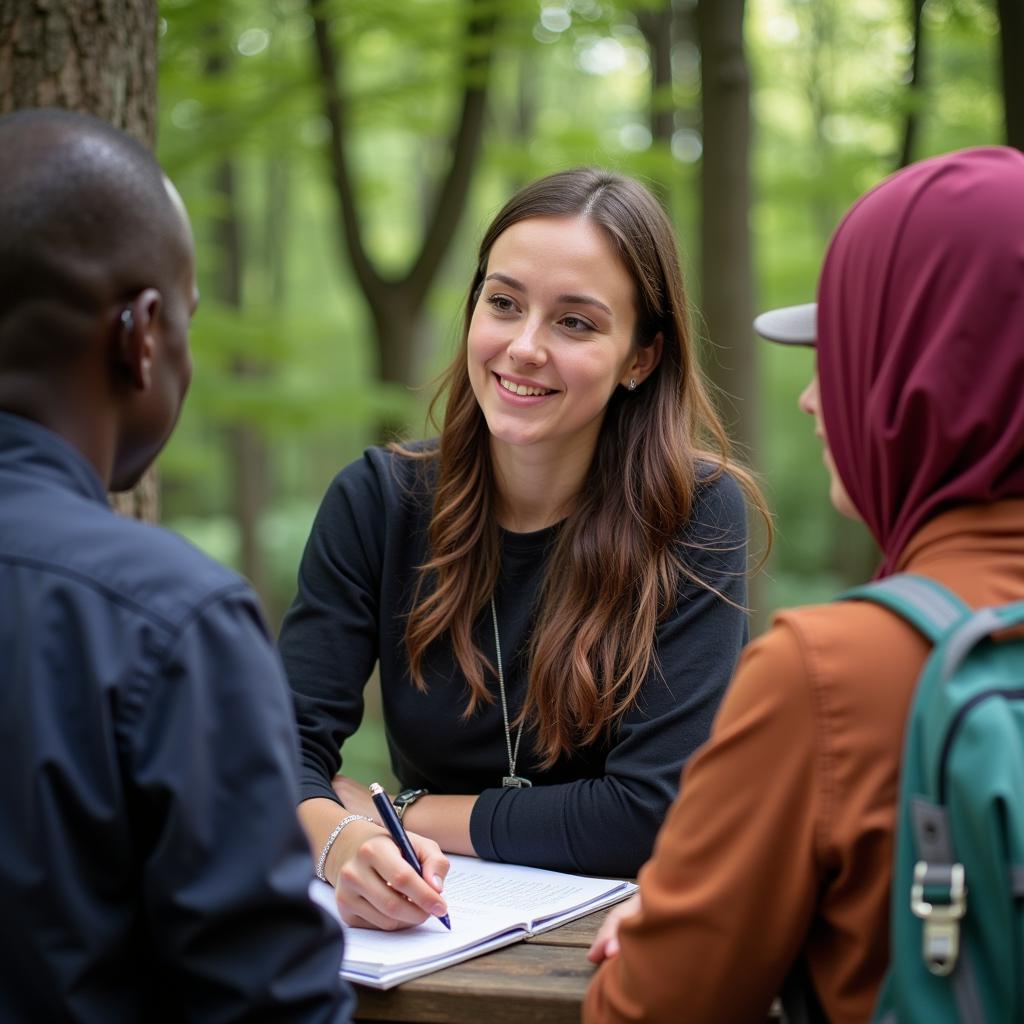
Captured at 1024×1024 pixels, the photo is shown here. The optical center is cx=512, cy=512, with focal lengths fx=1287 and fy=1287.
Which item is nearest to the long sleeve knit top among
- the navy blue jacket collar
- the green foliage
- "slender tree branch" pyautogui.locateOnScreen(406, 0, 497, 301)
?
the green foliage

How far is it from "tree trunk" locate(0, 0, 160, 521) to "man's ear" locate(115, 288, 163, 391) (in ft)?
6.51

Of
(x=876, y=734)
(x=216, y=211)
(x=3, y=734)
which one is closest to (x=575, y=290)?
(x=876, y=734)

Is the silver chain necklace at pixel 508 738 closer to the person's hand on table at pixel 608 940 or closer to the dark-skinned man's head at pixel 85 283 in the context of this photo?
the person's hand on table at pixel 608 940

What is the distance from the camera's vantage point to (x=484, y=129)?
8.20 metres

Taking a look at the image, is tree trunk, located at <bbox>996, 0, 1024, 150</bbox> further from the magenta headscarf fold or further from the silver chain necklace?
the magenta headscarf fold

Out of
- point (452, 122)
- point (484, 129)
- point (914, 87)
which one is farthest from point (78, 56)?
point (484, 129)

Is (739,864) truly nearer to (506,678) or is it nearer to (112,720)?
(112,720)

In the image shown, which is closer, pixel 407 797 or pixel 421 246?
pixel 407 797

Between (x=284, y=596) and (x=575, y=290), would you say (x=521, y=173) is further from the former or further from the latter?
(x=284, y=596)

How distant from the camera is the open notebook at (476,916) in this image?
1.77m

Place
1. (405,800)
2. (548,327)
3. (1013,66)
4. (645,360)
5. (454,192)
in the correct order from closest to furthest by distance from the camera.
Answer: (405,800), (548,327), (645,360), (1013,66), (454,192)

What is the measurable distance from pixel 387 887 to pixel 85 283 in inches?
39.8

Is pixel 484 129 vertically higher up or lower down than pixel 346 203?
higher up

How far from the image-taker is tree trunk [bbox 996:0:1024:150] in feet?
14.8
